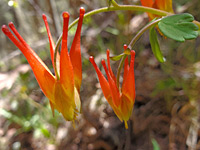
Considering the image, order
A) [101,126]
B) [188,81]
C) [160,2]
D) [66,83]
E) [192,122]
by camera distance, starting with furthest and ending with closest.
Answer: [101,126], [188,81], [192,122], [160,2], [66,83]

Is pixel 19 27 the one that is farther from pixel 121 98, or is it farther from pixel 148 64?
pixel 121 98

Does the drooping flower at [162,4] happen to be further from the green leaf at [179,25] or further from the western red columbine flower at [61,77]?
the western red columbine flower at [61,77]

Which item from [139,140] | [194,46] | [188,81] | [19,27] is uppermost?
[19,27]

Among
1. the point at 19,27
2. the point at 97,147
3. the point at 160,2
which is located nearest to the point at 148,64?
the point at 97,147

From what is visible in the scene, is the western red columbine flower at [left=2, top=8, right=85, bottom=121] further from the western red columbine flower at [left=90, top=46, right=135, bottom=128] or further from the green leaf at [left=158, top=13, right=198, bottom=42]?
the green leaf at [left=158, top=13, right=198, bottom=42]

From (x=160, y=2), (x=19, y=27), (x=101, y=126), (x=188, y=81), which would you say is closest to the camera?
(x=160, y=2)

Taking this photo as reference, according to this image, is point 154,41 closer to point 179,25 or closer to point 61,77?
point 179,25

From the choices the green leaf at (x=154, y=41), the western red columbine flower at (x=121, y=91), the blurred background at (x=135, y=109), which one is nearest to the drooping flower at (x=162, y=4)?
the green leaf at (x=154, y=41)

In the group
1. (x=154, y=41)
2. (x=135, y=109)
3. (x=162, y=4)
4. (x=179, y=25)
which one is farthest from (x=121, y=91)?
(x=135, y=109)
